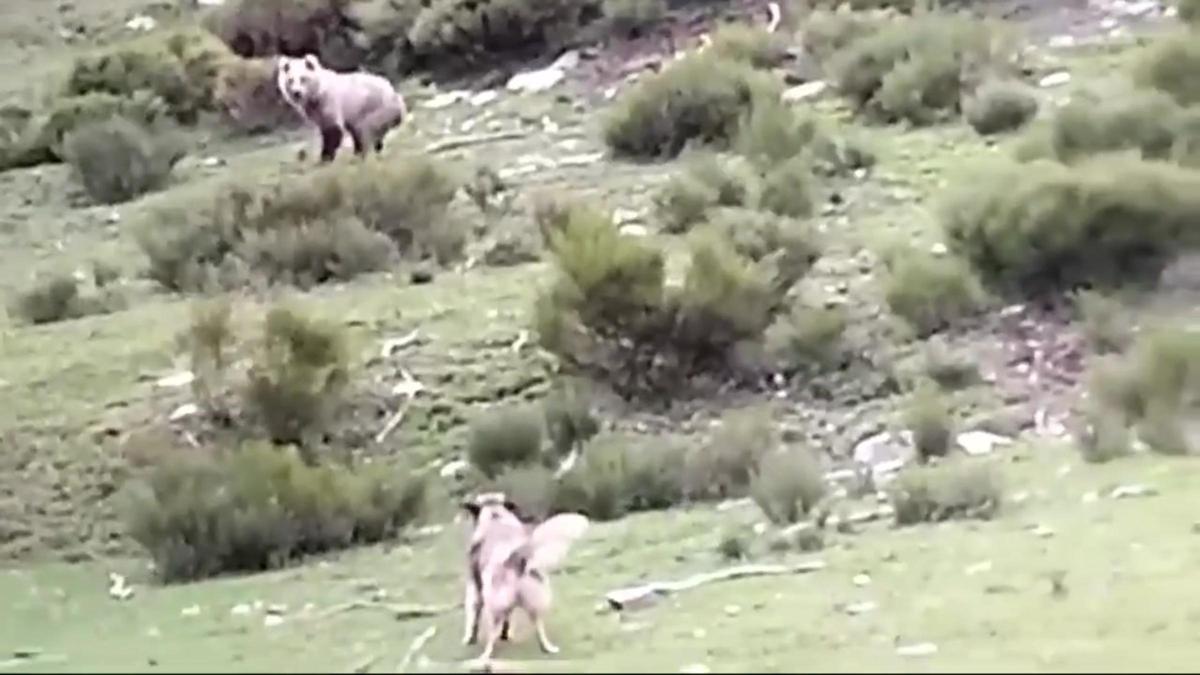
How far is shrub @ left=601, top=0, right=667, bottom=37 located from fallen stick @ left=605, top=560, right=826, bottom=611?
14345mm

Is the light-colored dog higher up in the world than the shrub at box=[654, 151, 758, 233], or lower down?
higher up

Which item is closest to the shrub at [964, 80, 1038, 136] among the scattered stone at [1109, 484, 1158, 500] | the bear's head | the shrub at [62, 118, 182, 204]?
the bear's head

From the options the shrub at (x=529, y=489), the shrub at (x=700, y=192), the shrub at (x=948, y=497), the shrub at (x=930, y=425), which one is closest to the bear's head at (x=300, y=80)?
the shrub at (x=700, y=192)

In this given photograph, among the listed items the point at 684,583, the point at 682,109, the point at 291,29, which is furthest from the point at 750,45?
the point at 684,583

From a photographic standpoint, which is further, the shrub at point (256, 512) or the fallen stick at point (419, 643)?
the shrub at point (256, 512)

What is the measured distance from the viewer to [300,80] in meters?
21.0

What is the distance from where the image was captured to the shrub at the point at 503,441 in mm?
13859

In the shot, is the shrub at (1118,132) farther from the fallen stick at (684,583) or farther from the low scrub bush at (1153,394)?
the fallen stick at (684,583)

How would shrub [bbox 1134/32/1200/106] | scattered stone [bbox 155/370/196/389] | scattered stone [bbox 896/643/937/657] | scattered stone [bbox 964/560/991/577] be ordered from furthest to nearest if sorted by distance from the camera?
shrub [bbox 1134/32/1200/106] → scattered stone [bbox 155/370/196/389] → scattered stone [bbox 964/560/991/577] → scattered stone [bbox 896/643/937/657]

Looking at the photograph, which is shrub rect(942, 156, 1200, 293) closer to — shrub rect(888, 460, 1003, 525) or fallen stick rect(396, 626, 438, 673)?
shrub rect(888, 460, 1003, 525)

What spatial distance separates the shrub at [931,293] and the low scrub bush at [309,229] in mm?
3600

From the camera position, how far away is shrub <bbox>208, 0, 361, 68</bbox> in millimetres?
26250

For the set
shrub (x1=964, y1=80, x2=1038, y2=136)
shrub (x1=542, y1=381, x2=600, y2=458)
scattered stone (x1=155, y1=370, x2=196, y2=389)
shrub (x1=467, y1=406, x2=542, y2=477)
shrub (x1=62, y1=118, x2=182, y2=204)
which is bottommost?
shrub (x1=62, y1=118, x2=182, y2=204)

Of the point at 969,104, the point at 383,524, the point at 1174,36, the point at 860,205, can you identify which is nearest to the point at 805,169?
the point at 860,205
